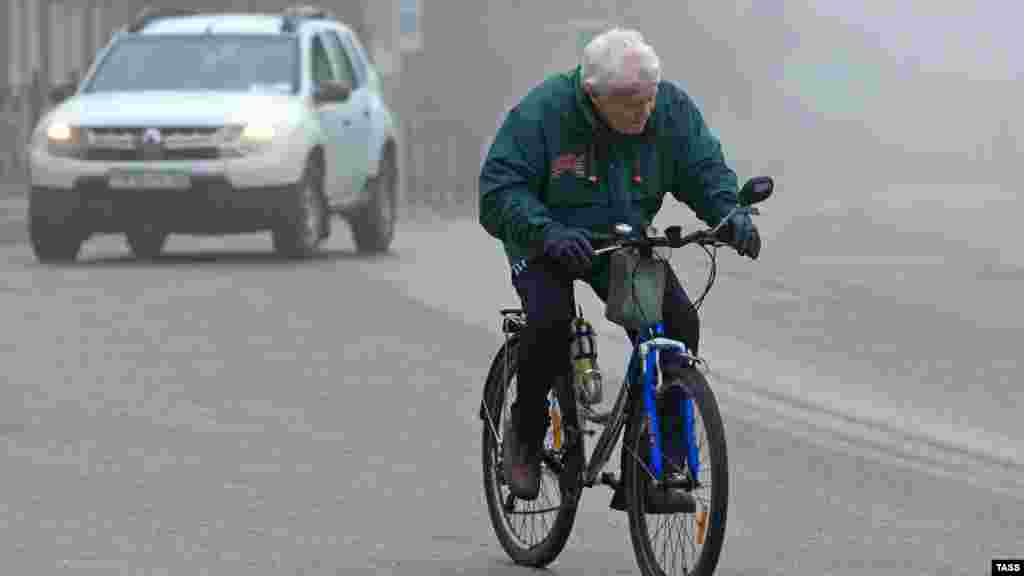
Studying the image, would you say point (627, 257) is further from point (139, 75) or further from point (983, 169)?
point (983, 169)

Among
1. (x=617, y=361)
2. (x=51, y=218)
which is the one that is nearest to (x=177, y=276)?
(x=51, y=218)

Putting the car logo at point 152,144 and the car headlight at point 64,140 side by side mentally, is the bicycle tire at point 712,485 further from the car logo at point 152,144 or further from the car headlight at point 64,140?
the car headlight at point 64,140

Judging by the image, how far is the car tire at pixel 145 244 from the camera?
74.8 feet

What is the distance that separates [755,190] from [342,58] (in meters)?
16.4

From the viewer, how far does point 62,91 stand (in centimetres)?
2233

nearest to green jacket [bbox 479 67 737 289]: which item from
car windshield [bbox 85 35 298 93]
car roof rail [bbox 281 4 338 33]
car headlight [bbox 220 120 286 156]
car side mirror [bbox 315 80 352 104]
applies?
car headlight [bbox 220 120 286 156]

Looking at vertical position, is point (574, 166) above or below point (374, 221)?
above

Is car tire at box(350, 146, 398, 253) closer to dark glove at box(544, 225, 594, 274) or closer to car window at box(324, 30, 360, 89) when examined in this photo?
car window at box(324, 30, 360, 89)

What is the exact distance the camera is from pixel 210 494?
10.2 meters

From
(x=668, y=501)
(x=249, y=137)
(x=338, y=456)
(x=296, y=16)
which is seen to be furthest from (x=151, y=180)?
→ (x=668, y=501)

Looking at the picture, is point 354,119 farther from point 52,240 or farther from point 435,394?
point 435,394

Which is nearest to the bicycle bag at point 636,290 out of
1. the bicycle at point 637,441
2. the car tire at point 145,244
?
the bicycle at point 637,441

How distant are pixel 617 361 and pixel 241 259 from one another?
25.2 feet

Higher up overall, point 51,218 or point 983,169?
point 51,218
